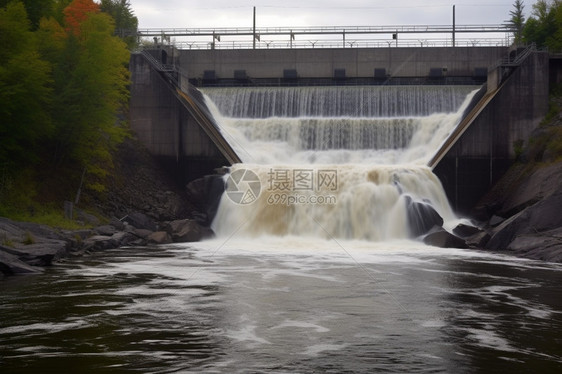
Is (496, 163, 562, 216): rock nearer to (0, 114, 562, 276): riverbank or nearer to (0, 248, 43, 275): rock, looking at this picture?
(0, 114, 562, 276): riverbank

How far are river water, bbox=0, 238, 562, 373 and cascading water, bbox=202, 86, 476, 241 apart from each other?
11908mm

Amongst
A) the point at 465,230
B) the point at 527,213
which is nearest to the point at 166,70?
the point at 465,230

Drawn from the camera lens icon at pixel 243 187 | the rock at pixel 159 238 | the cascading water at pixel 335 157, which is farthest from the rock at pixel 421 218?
the rock at pixel 159 238

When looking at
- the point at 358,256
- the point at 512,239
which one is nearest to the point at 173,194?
the point at 358,256

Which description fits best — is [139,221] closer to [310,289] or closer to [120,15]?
[310,289]

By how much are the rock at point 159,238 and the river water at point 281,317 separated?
370 inches

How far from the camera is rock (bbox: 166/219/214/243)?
39531 mm

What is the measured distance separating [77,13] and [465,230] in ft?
94.1

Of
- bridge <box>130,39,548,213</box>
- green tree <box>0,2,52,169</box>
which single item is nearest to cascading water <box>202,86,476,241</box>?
bridge <box>130,39,548,213</box>

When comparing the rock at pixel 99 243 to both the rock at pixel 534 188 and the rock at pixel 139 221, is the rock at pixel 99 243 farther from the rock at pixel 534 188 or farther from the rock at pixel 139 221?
the rock at pixel 534 188

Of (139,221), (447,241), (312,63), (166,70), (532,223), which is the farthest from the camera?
(312,63)

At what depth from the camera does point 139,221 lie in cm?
4128

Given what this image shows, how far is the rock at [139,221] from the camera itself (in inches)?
1615

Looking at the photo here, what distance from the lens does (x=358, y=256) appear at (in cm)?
3156
